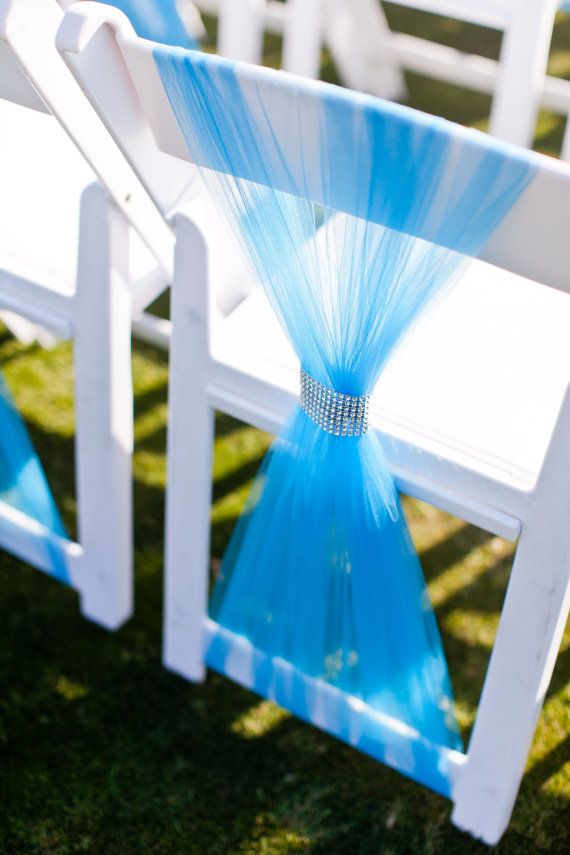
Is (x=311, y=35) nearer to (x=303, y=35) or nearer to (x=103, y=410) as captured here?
(x=303, y=35)

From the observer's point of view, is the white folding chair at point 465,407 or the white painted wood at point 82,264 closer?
the white folding chair at point 465,407

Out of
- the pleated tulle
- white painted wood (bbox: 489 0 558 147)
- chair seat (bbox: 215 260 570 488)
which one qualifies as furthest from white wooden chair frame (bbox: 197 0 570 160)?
the pleated tulle

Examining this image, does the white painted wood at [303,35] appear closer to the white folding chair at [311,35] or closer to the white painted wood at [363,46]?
the white folding chair at [311,35]

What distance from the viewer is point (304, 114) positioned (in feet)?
3.60

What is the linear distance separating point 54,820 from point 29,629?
1.21 feet

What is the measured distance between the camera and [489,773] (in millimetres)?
1556

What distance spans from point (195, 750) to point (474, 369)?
75 centimetres

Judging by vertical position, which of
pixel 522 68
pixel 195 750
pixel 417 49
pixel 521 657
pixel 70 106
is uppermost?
pixel 70 106

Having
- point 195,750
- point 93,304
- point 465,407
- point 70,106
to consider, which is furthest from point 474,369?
point 195,750

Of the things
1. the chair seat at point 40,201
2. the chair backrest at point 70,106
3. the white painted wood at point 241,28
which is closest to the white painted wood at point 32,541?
the chair seat at point 40,201

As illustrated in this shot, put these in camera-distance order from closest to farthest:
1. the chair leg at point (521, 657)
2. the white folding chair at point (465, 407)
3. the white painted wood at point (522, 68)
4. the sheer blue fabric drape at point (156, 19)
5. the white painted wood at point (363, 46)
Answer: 1. the white folding chair at point (465, 407)
2. the chair leg at point (521, 657)
3. the sheer blue fabric drape at point (156, 19)
4. the white painted wood at point (522, 68)
5. the white painted wood at point (363, 46)

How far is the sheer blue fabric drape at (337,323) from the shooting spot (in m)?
1.08

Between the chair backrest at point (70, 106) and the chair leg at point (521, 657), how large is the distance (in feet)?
1.94

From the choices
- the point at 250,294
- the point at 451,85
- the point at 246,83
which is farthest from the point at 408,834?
the point at 451,85
